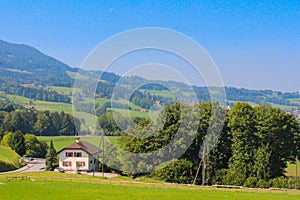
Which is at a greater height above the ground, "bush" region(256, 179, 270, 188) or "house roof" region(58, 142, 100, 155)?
"house roof" region(58, 142, 100, 155)

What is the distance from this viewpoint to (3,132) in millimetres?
90312

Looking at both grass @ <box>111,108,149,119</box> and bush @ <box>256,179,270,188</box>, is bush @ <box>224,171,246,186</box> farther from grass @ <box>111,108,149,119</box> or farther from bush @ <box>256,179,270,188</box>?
grass @ <box>111,108,149,119</box>

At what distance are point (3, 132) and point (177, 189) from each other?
2554 inches

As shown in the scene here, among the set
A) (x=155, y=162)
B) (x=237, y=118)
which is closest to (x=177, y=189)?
(x=155, y=162)

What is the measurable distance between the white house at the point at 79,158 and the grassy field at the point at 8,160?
702 centimetres

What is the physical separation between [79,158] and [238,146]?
984 inches

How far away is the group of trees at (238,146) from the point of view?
48250 millimetres

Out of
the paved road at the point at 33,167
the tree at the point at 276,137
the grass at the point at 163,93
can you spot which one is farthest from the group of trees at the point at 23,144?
the tree at the point at 276,137

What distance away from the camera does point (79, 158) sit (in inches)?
2470

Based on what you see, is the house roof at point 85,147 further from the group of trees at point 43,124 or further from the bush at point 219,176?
the group of trees at point 43,124

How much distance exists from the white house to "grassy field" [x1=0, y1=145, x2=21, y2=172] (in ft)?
23.0

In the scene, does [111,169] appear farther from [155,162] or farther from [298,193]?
[298,193]

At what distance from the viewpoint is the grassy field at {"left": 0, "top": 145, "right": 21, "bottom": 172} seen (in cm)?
5851

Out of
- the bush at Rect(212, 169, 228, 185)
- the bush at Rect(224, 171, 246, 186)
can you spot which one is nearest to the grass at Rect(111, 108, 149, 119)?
the bush at Rect(212, 169, 228, 185)
